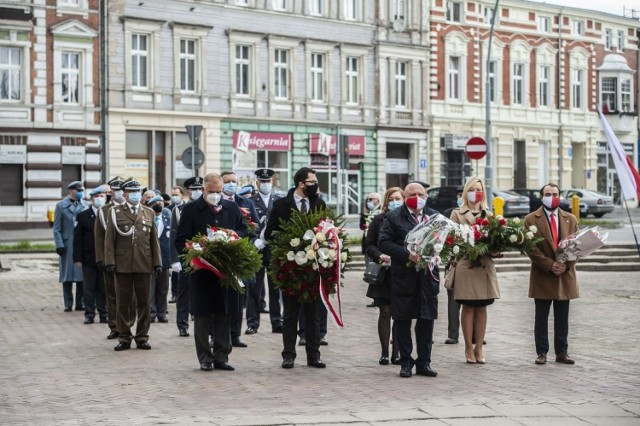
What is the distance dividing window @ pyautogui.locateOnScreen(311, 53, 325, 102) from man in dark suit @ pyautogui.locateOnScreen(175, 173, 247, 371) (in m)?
37.4

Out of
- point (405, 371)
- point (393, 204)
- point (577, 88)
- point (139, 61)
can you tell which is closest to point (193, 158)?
point (393, 204)

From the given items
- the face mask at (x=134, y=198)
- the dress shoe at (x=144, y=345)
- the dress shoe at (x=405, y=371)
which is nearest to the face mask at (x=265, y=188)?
the face mask at (x=134, y=198)

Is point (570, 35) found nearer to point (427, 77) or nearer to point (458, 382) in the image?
point (427, 77)

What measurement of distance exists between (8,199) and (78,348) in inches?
1124

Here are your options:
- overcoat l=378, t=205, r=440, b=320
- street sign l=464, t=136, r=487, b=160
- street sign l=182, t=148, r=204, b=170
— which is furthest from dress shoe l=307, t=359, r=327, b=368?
street sign l=464, t=136, r=487, b=160

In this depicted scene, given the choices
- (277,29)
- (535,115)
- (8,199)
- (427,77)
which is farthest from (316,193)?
(535,115)

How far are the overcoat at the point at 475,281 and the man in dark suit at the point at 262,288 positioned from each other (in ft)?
9.10

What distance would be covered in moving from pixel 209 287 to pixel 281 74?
37.1m

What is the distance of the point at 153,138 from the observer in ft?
149

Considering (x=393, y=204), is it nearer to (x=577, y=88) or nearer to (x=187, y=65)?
(x=187, y=65)

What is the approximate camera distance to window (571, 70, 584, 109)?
63.9 m

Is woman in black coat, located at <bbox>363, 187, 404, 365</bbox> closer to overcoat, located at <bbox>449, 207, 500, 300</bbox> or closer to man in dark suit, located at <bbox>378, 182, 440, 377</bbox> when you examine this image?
man in dark suit, located at <bbox>378, 182, 440, 377</bbox>

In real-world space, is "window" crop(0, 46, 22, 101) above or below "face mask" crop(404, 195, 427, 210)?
above

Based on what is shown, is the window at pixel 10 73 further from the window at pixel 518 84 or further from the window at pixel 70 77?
the window at pixel 518 84
